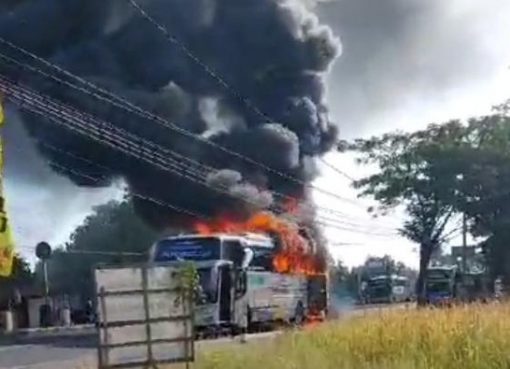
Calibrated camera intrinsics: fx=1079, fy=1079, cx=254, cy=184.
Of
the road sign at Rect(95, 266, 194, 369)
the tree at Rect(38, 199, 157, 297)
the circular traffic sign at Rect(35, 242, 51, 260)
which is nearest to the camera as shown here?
the road sign at Rect(95, 266, 194, 369)

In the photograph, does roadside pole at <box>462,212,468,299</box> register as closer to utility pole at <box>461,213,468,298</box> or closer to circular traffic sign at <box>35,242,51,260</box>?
utility pole at <box>461,213,468,298</box>

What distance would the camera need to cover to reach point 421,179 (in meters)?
51.0

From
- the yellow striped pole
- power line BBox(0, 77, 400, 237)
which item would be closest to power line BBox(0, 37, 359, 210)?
power line BBox(0, 77, 400, 237)

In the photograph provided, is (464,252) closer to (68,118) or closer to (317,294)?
(317,294)

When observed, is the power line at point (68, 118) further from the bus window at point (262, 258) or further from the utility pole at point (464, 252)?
the utility pole at point (464, 252)

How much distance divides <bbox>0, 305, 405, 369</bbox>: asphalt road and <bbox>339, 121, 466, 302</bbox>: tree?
2290cm

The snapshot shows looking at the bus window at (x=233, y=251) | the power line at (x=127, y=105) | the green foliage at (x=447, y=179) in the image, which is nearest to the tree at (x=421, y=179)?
the green foliage at (x=447, y=179)

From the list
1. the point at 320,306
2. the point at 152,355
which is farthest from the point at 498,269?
the point at 152,355

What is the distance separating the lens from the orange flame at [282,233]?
34.6m

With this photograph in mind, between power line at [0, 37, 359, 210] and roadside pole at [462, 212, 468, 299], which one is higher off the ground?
power line at [0, 37, 359, 210]

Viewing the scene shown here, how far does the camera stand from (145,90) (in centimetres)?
3847

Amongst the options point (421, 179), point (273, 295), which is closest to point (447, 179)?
point (421, 179)

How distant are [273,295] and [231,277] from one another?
3305mm

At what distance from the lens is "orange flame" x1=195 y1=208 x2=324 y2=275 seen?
34594mm
